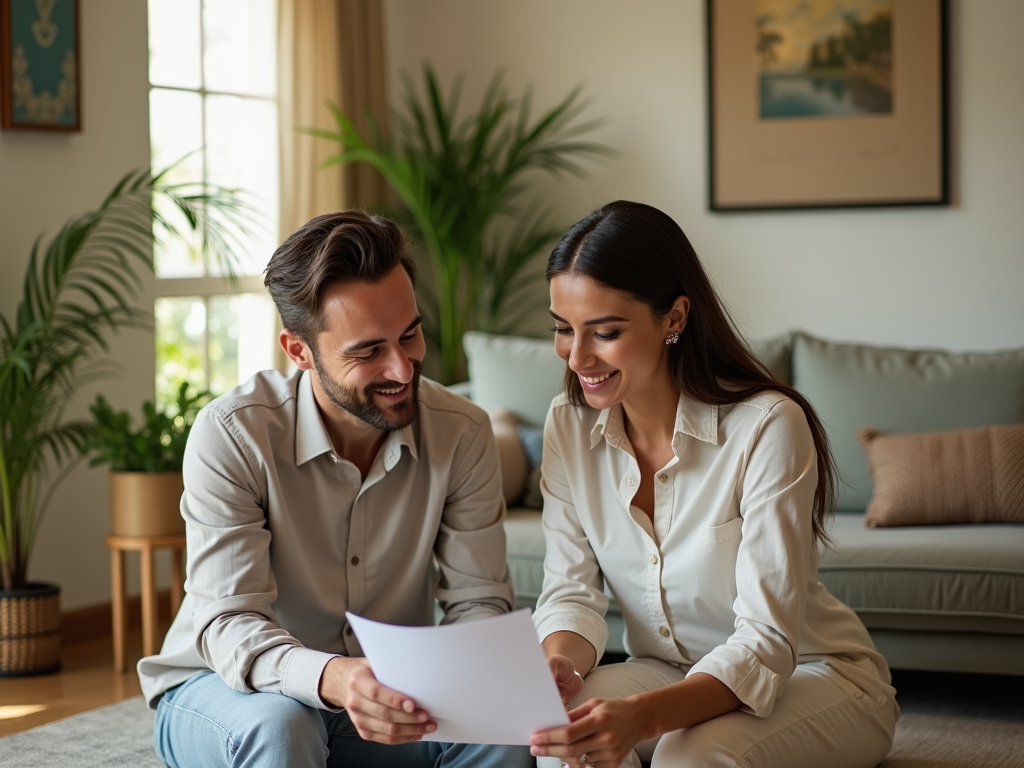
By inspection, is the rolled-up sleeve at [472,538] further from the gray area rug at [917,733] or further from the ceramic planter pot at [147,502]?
the ceramic planter pot at [147,502]

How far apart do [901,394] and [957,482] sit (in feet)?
1.32

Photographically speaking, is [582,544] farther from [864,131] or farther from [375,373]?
[864,131]

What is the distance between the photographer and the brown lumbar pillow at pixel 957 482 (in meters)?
3.09

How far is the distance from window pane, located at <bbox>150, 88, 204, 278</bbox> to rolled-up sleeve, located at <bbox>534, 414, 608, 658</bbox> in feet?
7.86

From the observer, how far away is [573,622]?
6.56 ft

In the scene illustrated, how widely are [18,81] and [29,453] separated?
3.55ft

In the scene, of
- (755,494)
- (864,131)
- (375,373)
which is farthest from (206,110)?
(755,494)

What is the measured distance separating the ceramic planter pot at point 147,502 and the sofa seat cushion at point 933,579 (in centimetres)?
176

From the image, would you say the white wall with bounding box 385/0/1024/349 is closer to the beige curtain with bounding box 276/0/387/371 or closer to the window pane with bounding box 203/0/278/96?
the beige curtain with bounding box 276/0/387/371

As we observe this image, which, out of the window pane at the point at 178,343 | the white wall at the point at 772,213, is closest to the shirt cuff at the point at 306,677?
the window pane at the point at 178,343

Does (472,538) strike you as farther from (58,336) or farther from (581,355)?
(58,336)

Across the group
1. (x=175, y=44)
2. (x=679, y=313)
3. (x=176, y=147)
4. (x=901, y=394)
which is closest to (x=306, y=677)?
(x=679, y=313)

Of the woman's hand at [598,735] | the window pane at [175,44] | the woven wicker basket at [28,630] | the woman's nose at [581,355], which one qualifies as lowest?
the woven wicker basket at [28,630]

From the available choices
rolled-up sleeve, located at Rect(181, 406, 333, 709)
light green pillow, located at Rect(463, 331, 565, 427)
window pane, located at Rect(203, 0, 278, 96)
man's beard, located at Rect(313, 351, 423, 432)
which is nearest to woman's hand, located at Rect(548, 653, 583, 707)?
rolled-up sleeve, located at Rect(181, 406, 333, 709)
